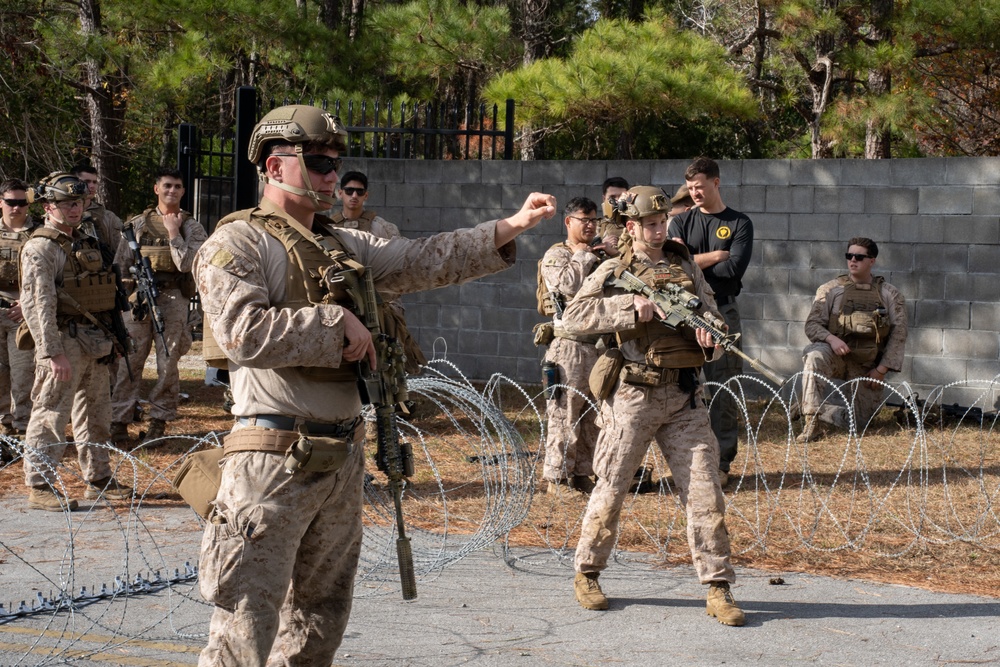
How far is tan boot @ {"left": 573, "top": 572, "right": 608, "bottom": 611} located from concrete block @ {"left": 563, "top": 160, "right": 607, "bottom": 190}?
671 centimetres

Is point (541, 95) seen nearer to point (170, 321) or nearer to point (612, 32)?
point (612, 32)

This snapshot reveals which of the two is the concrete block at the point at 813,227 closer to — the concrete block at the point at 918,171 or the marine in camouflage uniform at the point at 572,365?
the concrete block at the point at 918,171

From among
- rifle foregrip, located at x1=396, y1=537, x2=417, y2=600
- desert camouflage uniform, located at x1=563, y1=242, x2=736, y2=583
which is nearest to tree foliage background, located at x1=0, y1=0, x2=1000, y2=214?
desert camouflage uniform, located at x1=563, y1=242, x2=736, y2=583

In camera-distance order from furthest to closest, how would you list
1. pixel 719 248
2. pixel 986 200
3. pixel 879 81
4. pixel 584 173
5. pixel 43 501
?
pixel 879 81 < pixel 584 173 < pixel 986 200 < pixel 719 248 < pixel 43 501

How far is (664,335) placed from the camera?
5750mm

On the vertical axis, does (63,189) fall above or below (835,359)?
above

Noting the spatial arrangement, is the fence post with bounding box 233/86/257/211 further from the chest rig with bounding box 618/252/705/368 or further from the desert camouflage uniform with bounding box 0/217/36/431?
the chest rig with bounding box 618/252/705/368

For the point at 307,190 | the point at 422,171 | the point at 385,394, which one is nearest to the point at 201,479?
the point at 385,394

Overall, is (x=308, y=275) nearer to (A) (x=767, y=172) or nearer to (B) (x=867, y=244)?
(B) (x=867, y=244)

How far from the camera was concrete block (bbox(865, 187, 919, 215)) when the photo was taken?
419 inches

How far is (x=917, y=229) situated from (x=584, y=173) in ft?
10.4

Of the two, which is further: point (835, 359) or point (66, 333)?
point (835, 359)

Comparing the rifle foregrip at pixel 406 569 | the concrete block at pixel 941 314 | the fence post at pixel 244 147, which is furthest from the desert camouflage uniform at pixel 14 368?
the concrete block at pixel 941 314

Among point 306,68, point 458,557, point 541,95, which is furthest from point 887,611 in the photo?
point 306,68
